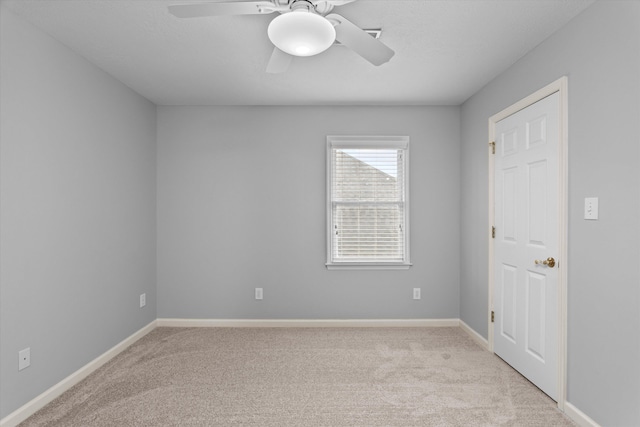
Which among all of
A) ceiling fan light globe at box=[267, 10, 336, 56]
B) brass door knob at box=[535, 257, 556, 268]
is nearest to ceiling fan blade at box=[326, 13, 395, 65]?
ceiling fan light globe at box=[267, 10, 336, 56]

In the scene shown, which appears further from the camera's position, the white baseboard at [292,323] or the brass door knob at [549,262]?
the white baseboard at [292,323]

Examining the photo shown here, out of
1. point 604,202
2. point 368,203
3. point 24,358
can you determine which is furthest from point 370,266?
point 24,358

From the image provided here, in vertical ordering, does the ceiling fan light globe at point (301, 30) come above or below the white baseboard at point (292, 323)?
above

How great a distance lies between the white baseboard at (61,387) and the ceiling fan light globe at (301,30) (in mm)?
2651

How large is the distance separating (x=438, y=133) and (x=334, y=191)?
1.35 meters

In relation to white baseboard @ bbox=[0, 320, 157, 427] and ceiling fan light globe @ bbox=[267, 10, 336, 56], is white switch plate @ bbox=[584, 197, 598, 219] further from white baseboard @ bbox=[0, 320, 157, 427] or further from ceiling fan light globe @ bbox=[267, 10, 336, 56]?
white baseboard @ bbox=[0, 320, 157, 427]

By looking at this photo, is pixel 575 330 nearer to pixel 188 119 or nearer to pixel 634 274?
pixel 634 274

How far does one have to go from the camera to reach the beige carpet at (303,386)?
225 cm

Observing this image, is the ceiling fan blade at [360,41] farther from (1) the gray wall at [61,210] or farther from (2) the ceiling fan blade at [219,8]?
(1) the gray wall at [61,210]

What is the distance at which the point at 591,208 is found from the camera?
6.81 feet

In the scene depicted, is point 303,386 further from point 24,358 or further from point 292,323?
point 24,358

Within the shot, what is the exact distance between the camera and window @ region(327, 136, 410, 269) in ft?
13.2

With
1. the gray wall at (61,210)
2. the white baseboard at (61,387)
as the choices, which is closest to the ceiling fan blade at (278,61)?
the gray wall at (61,210)

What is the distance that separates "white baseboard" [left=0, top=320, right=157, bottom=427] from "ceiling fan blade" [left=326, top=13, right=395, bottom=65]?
2.88 meters
